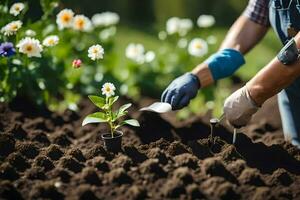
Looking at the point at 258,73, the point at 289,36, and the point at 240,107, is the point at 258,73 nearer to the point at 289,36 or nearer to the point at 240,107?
the point at 240,107

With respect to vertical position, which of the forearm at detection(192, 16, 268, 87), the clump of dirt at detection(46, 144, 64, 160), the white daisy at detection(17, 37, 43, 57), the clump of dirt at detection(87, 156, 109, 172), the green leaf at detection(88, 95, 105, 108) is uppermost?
the white daisy at detection(17, 37, 43, 57)

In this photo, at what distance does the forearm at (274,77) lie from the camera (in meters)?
2.68

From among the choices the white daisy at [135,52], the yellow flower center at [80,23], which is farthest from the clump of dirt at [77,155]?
the white daisy at [135,52]

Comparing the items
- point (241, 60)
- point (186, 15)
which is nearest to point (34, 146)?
point (241, 60)

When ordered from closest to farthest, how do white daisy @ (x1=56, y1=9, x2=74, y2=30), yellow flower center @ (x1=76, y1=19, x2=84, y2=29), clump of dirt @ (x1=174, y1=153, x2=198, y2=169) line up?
clump of dirt @ (x1=174, y1=153, x2=198, y2=169)
white daisy @ (x1=56, y1=9, x2=74, y2=30)
yellow flower center @ (x1=76, y1=19, x2=84, y2=29)

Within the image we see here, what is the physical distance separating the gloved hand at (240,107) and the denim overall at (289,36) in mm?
469

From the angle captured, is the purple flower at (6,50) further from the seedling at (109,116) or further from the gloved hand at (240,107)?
the gloved hand at (240,107)

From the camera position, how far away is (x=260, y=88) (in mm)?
2742

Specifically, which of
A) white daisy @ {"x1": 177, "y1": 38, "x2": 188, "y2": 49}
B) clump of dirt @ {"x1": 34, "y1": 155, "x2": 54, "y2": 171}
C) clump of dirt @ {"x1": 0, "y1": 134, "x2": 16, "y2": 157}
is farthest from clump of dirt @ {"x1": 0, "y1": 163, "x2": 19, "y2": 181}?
white daisy @ {"x1": 177, "y1": 38, "x2": 188, "y2": 49}

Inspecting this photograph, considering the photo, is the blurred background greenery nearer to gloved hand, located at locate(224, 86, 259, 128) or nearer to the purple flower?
the purple flower

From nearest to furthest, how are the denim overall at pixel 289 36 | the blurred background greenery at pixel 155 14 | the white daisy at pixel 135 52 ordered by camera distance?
the denim overall at pixel 289 36 → the white daisy at pixel 135 52 → the blurred background greenery at pixel 155 14

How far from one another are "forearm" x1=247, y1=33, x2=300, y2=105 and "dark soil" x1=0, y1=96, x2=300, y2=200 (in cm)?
33

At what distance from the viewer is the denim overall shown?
2994 millimetres

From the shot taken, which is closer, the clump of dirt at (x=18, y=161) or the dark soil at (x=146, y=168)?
the dark soil at (x=146, y=168)
